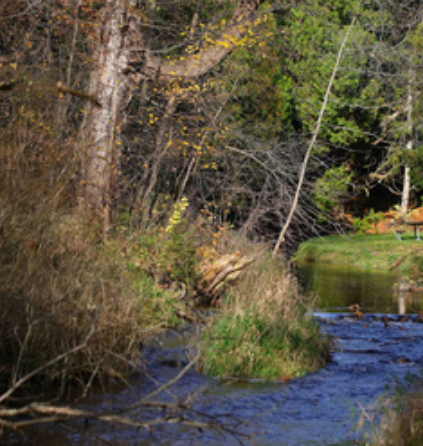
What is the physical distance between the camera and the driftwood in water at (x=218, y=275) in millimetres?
12273

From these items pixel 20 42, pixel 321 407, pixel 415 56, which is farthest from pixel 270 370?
Answer: pixel 415 56

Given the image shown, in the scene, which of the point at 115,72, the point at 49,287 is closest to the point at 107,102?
the point at 115,72

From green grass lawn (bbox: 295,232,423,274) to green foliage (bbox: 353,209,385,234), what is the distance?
15.0 ft

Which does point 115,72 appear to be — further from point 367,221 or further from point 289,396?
point 367,221

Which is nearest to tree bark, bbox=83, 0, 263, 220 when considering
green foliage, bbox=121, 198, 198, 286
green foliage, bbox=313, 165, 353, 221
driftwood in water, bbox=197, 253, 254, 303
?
green foliage, bbox=121, 198, 198, 286

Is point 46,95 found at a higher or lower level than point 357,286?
higher

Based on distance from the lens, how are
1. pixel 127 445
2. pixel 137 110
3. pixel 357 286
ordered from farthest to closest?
pixel 357 286
pixel 137 110
pixel 127 445

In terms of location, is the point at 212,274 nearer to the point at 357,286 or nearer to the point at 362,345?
the point at 362,345

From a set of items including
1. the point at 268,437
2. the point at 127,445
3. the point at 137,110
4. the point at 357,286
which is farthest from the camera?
the point at 357,286

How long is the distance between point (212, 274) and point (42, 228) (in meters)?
5.45

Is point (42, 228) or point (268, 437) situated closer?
point (268, 437)

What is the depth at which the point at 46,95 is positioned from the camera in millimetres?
9852

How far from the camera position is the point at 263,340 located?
8.17 m

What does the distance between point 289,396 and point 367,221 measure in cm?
2732
